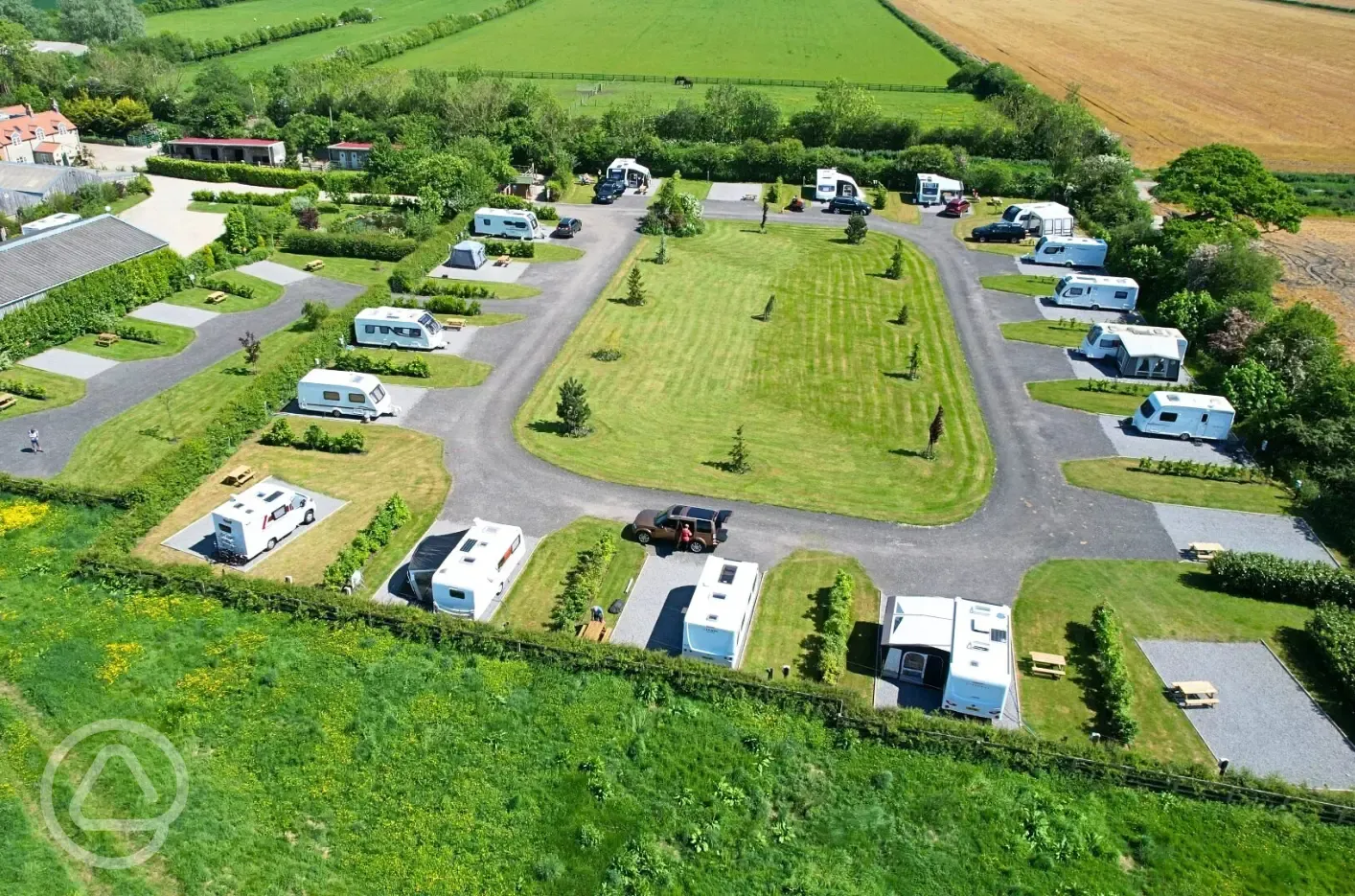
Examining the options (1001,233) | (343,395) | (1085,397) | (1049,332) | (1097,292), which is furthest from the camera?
(1001,233)

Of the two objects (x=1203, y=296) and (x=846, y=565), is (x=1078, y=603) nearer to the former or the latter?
(x=846, y=565)

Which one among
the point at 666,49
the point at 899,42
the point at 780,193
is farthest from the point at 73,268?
the point at 899,42

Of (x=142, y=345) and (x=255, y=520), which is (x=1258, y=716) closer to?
(x=255, y=520)

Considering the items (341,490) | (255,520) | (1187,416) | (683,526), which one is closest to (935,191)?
(1187,416)

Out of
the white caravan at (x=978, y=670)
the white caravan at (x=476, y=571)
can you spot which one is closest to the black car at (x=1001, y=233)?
the white caravan at (x=978, y=670)

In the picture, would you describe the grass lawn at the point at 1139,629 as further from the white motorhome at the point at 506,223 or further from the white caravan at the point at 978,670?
the white motorhome at the point at 506,223

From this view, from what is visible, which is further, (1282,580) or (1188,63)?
(1188,63)
